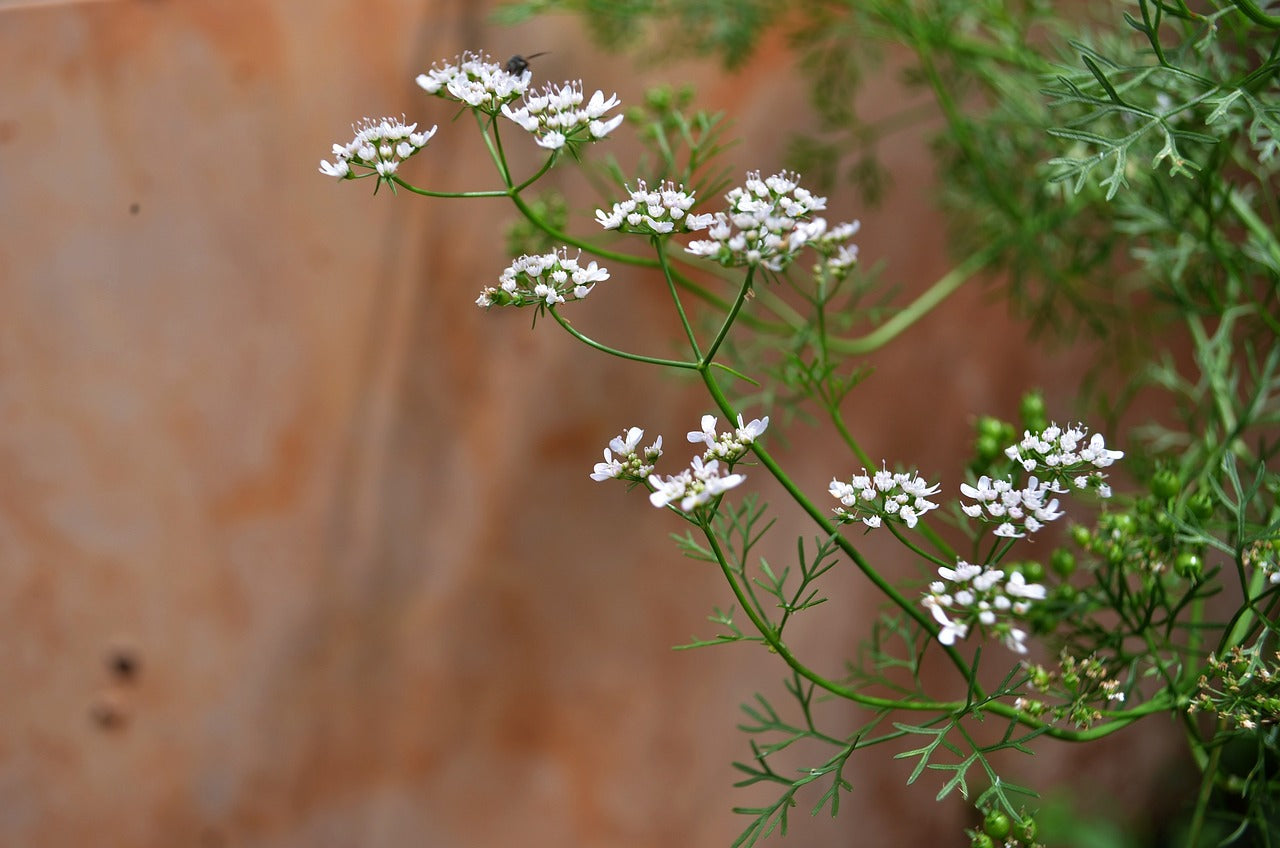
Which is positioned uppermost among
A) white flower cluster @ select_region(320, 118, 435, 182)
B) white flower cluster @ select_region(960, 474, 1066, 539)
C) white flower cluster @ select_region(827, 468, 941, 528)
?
white flower cluster @ select_region(320, 118, 435, 182)

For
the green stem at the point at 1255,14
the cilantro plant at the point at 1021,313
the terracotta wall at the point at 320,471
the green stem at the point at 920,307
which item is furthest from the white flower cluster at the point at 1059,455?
the terracotta wall at the point at 320,471

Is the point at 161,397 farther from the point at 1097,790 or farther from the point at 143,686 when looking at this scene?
the point at 1097,790

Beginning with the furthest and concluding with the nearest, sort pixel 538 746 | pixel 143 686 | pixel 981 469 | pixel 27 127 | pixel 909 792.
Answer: pixel 909 792 → pixel 538 746 → pixel 143 686 → pixel 27 127 → pixel 981 469

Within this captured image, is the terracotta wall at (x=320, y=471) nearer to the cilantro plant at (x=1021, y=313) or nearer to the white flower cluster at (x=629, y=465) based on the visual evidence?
the cilantro plant at (x=1021, y=313)

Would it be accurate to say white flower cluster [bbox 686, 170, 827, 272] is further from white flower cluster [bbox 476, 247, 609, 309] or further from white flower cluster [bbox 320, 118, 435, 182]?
white flower cluster [bbox 320, 118, 435, 182]

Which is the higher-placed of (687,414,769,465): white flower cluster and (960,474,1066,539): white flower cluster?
(687,414,769,465): white flower cluster

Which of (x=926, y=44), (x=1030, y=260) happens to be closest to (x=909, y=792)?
(x=1030, y=260)

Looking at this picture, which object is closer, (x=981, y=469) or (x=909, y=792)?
(x=981, y=469)

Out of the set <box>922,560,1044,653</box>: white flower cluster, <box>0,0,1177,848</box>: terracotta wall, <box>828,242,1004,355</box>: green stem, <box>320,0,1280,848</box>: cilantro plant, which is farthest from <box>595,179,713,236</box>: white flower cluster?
<box>0,0,1177,848</box>: terracotta wall
